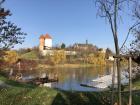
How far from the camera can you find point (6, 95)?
1110 centimetres

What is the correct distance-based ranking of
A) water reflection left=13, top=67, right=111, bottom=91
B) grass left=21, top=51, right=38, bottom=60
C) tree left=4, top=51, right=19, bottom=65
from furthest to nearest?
grass left=21, top=51, right=38, bottom=60, water reflection left=13, top=67, right=111, bottom=91, tree left=4, top=51, right=19, bottom=65

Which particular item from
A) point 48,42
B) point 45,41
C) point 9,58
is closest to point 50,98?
point 9,58

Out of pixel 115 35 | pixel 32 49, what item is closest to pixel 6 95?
pixel 115 35

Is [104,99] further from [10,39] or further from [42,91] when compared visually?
[10,39]

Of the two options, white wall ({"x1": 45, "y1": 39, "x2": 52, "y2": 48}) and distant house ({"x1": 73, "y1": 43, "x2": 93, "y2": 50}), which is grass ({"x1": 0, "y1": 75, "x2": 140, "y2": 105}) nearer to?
distant house ({"x1": 73, "y1": 43, "x2": 93, "y2": 50})

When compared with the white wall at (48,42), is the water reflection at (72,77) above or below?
below

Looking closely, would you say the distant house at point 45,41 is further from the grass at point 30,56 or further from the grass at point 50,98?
the grass at point 50,98

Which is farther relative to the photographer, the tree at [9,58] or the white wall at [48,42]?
the white wall at [48,42]

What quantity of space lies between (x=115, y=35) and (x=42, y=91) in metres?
4.07

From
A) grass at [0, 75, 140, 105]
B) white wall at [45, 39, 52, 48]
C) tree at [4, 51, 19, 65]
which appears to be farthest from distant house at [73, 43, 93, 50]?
grass at [0, 75, 140, 105]

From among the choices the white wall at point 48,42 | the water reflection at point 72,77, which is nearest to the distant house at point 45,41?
the white wall at point 48,42

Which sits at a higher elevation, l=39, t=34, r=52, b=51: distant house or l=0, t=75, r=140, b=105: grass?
l=39, t=34, r=52, b=51: distant house

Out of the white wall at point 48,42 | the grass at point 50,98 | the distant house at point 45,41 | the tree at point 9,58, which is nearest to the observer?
the grass at point 50,98

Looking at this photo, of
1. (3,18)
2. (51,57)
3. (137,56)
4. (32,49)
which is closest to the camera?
(137,56)
